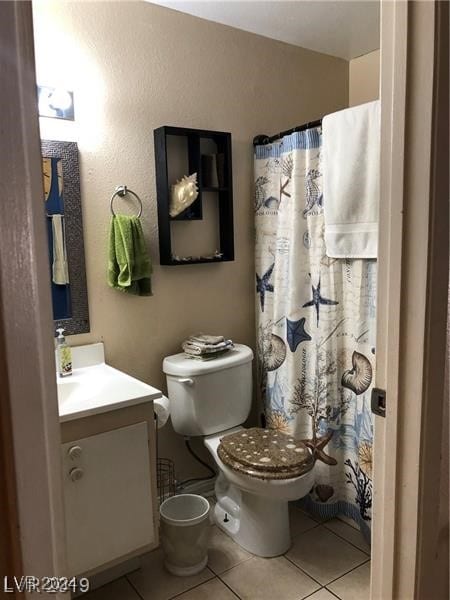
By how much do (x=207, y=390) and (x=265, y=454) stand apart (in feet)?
1.25

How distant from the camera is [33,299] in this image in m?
0.55

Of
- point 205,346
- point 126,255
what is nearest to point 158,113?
point 126,255

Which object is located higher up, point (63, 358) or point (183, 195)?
point (183, 195)

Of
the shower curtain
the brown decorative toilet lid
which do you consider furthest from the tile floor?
the brown decorative toilet lid

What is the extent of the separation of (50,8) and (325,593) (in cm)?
246

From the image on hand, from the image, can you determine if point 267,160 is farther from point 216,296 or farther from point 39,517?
point 39,517

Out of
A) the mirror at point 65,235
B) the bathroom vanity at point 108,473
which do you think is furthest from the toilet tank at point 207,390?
the mirror at point 65,235

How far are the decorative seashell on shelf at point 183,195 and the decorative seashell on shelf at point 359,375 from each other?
1007 millimetres

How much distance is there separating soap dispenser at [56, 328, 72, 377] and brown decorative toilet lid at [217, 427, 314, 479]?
719mm

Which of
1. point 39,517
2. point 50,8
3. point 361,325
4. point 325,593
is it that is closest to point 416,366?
point 39,517

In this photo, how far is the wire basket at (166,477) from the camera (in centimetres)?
233

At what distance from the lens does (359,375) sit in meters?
2.11

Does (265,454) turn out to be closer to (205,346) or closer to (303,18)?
(205,346)

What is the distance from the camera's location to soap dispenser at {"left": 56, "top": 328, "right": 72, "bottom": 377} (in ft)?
6.42
